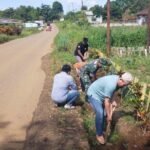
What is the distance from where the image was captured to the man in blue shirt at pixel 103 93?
26.8ft

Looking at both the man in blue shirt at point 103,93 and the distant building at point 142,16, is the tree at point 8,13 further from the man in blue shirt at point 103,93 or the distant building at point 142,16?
the man in blue shirt at point 103,93

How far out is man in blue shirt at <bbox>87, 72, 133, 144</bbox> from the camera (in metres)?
8.18

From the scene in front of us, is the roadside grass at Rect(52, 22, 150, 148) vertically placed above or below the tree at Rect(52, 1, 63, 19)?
above

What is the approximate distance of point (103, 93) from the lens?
850 cm

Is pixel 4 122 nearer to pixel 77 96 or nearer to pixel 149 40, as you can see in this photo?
pixel 77 96

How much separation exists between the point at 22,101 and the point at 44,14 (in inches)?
5517

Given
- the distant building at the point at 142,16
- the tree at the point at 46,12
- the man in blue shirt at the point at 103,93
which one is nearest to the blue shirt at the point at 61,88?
the man in blue shirt at the point at 103,93

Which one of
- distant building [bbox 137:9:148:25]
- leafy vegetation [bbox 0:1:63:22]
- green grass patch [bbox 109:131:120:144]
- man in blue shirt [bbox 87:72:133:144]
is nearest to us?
man in blue shirt [bbox 87:72:133:144]

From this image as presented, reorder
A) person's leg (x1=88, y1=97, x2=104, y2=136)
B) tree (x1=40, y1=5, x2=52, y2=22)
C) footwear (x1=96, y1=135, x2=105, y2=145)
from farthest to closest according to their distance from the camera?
1. tree (x1=40, y1=5, x2=52, y2=22)
2. footwear (x1=96, y1=135, x2=105, y2=145)
3. person's leg (x1=88, y1=97, x2=104, y2=136)

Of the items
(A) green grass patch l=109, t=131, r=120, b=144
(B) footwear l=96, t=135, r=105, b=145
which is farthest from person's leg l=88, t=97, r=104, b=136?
(A) green grass patch l=109, t=131, r=120, b=144

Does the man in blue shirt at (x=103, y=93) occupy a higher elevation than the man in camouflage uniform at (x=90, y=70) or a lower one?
higher

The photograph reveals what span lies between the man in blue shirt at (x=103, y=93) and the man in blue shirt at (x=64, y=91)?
2.20 metres

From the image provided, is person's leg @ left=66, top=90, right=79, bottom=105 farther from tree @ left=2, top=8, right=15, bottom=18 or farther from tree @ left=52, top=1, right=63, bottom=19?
tree @ left=52, top=1, right=63, bottom=19

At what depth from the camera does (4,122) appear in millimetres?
10383
